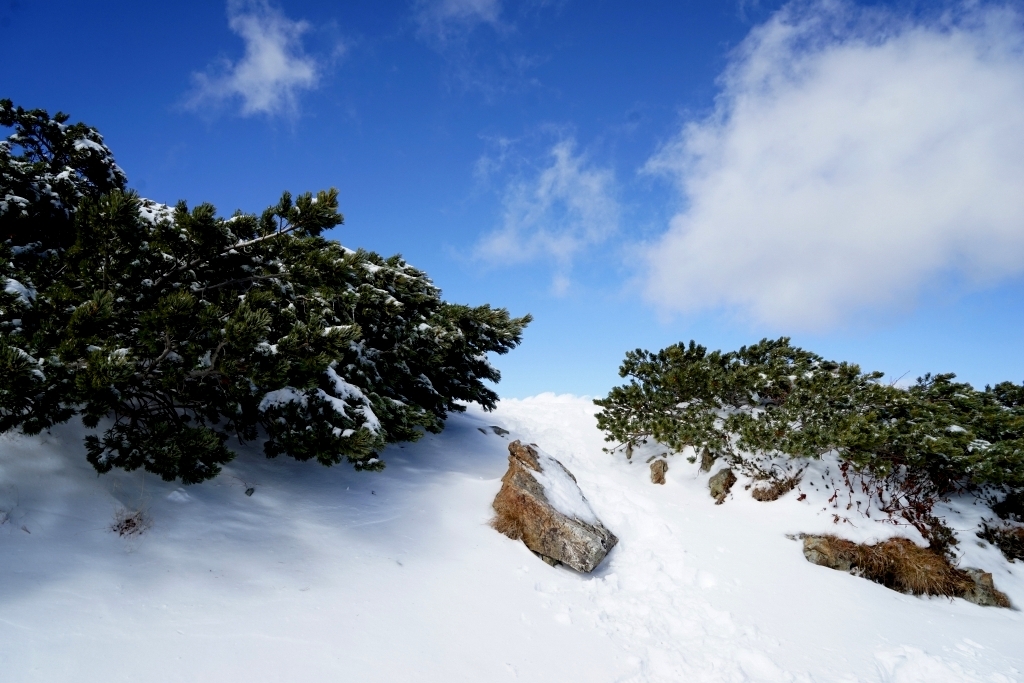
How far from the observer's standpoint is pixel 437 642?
475cm

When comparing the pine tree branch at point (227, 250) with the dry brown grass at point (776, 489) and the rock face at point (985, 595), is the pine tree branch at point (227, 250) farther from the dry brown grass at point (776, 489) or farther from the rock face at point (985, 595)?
the rock face at point (985, 595)

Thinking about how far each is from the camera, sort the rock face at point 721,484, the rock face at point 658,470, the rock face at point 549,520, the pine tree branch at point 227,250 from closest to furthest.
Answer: the pine tree branch at point 227,250, the rock face at point 549,520, the rock face at point 721,484, the rock face at point 658,470

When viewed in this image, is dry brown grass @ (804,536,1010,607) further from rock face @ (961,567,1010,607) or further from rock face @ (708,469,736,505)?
rock face @ (708,469,736,505)

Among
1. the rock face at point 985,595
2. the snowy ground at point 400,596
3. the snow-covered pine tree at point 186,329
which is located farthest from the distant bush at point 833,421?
the snow-covered pine tree at point 186,329

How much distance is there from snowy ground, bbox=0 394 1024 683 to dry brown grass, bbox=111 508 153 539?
0.09 metres

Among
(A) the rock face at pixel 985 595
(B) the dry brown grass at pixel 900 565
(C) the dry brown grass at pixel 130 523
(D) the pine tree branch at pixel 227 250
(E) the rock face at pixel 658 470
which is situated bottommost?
(A) the rock face at pixel 985 595

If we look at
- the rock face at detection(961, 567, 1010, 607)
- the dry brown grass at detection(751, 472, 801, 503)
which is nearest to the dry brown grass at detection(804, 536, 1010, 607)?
the rock face at detection(961, 567, 1010, 607)

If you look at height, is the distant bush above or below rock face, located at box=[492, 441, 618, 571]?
above

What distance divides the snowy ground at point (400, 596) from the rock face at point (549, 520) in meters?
0.30

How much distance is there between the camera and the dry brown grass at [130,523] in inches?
198

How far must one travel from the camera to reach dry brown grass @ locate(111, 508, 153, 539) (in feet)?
16.5

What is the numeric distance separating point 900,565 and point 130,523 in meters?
13.1

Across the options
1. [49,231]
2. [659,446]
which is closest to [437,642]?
[49,231]

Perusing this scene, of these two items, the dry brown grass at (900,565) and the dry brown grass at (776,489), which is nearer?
the dry brown grass at (900,565)
